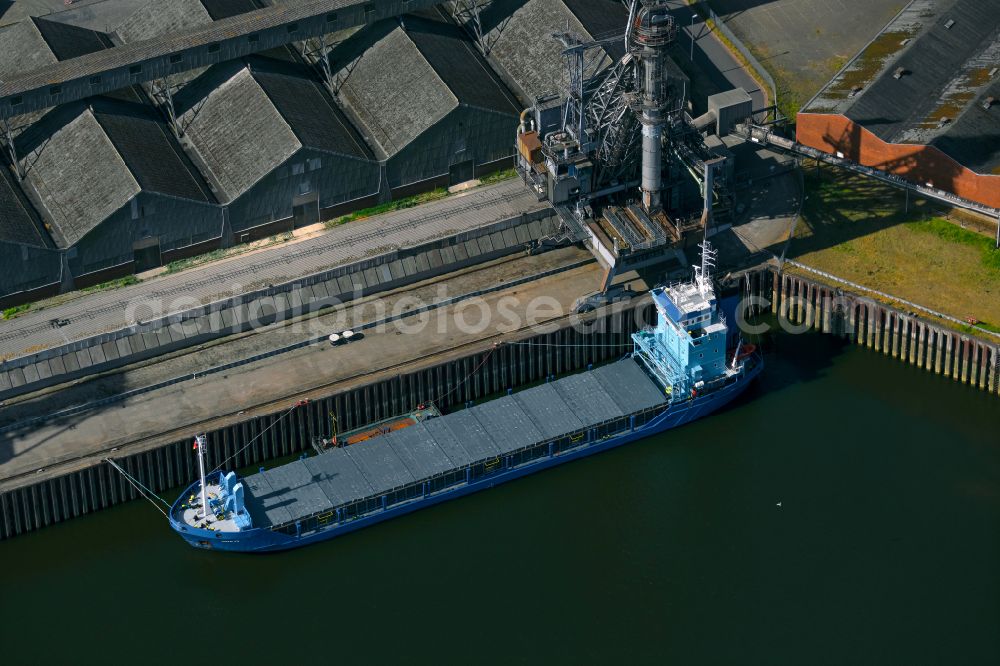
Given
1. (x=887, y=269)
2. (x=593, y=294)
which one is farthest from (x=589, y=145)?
(x=887, y=269)

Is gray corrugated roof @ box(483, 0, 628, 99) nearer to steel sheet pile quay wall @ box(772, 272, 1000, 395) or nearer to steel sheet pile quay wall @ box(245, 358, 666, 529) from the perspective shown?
steel sheet pile quay wall @ box(772, 272, 1000, 395)

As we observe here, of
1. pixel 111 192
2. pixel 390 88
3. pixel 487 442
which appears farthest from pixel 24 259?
pixel 487 442

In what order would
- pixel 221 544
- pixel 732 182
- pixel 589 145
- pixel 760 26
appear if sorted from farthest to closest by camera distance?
1. pixel 760 26
2. pixel 732 182
3. pixel 589 145
4. pixel 221 544

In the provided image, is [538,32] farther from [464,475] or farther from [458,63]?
[464,475]

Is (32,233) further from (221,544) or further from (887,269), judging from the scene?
(887,269)

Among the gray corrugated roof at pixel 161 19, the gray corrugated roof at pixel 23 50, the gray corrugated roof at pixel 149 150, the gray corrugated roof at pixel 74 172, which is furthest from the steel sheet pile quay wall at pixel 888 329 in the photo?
the gray corrugated roof at pixel 23 50

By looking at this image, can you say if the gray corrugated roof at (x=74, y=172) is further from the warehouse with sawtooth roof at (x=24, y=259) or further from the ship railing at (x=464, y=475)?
the ship railing at (x=464, y=475)

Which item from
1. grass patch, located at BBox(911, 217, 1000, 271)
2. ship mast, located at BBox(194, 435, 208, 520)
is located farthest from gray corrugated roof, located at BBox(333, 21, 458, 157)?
grass patch, located at BBox(911, 217, 1000, 271)
